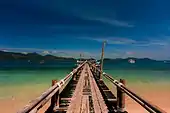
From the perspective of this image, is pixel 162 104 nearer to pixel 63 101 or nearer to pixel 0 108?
pixel 63 101

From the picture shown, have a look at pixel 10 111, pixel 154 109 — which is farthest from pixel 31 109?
pixel 10 111

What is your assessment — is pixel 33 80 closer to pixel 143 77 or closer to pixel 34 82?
pixel 34 82

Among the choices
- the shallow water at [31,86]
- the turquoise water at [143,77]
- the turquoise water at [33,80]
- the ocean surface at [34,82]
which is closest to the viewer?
the shallow water at [31,86]

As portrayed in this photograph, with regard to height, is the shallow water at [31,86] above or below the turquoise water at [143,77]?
below

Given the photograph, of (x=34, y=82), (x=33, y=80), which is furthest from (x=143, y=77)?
(x=34, y=82)

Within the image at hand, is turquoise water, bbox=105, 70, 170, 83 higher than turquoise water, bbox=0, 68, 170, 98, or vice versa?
turquoise water, bbox=105, 70, 170, 83

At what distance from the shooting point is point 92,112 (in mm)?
6832

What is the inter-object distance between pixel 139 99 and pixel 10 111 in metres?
10.3

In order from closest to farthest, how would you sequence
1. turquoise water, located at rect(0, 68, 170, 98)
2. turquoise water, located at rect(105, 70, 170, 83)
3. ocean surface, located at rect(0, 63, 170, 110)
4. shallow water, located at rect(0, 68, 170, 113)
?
1. shallow water, located at rect(0, 68, 170, 113)
2. ocean surface, located at rect(0, 63, 170, 110)
3. turquoise water, located at rect(0, 68, 170, 98)
4. turquoise water, located at rect(105, 70, 170, 83)

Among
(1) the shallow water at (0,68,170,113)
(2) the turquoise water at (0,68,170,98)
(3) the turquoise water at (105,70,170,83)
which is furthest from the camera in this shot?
(3) the turquoise water at (105,70,170,83)

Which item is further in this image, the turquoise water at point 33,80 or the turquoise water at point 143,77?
the turquoise water at point 143,77

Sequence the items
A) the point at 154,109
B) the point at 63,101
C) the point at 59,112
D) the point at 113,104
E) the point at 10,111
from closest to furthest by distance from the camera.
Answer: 1. the point at 154,109
2. the point at 59,112
3. the point at 113,104
4. the point at 63,101
5. the point at 10,111

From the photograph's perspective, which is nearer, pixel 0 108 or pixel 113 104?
pixel 113 104

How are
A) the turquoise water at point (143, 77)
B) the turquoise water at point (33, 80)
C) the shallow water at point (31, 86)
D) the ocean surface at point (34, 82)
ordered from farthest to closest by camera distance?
the turquoise water at point (143, 77) < the turquoise water at point (33, 80) < the ocean surface at point (34, 82) < the shallow water at point (31, 86)
